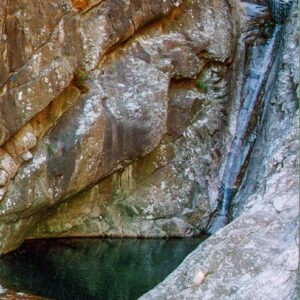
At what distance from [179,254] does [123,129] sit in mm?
2485

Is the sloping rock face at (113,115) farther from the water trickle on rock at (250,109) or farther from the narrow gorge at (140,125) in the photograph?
the water trickle on rock at (250,109)

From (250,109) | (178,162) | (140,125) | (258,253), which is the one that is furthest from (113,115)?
(258,253)

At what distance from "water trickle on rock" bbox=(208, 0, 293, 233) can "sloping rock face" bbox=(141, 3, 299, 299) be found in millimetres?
4082

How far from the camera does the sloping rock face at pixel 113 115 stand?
1018 cm

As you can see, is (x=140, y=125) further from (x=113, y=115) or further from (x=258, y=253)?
(x=258, y=253)

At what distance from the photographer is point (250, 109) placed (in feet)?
41.2

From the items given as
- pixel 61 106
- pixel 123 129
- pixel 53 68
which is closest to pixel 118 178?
pixel 123 129

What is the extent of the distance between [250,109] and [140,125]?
97.6 inches

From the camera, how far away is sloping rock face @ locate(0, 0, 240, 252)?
10180 mm

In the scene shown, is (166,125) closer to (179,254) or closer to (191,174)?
(191,174)

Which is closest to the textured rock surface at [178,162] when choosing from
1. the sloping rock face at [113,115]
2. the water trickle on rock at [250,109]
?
the sloping rock face at [113,115]

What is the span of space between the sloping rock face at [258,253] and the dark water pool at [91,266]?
254 cm

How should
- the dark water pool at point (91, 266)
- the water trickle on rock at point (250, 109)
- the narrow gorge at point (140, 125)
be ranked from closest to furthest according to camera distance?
the dark water pool at point (91, 266) → the narrow gorge at point (140, 125) → the water trickle on rock at point (250, 109)

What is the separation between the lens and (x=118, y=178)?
12.2 meters
